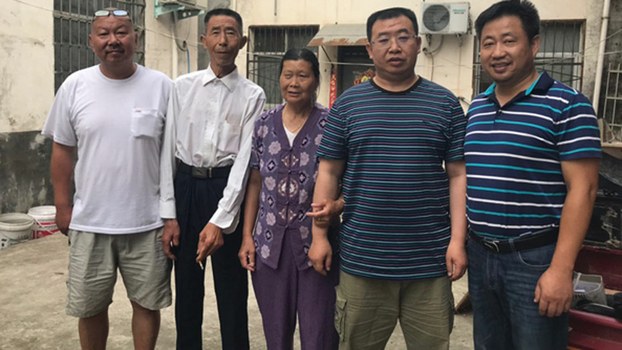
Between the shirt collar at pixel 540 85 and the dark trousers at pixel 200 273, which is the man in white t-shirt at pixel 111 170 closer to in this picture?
the dark trousers at pixel 200 273

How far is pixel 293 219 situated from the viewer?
225cm

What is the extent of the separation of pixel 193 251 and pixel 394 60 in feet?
4.30

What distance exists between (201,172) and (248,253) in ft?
1.47

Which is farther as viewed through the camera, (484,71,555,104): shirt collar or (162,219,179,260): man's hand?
(162,219,179,260): man's hand

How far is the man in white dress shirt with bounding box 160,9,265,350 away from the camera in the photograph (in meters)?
2.50

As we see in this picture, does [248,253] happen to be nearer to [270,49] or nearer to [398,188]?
[398,188]

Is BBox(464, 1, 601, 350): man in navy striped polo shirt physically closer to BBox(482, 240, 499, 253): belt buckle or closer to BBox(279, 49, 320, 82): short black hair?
BBox(482, 240, 499, 253): belt buckle

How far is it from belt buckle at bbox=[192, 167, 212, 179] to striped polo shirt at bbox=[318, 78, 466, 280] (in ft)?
2.35

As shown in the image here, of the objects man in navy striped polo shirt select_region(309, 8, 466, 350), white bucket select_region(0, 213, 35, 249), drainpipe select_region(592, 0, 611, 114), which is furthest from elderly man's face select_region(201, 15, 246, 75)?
drainpipe select_region(592, 0, 611, 114)

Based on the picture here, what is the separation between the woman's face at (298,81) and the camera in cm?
225

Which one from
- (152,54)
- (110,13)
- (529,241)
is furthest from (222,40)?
(152,54)

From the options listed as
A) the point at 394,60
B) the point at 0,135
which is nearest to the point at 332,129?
the point at 394,60

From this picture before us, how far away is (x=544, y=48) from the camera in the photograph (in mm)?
7844

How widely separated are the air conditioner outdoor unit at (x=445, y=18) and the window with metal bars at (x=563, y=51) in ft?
2.31
